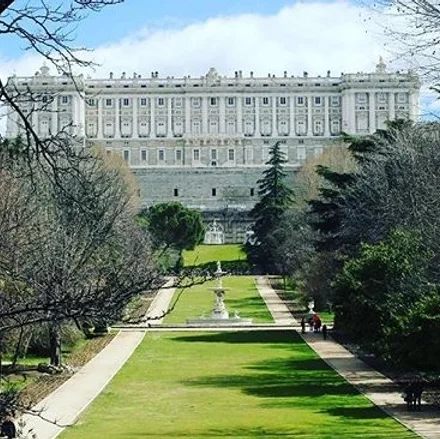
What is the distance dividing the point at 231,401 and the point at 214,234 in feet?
293

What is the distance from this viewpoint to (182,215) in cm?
8688

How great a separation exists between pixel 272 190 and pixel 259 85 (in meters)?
58.6

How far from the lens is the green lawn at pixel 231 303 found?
5000cm

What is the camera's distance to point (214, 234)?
366 ft

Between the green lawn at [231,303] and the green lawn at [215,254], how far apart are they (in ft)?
40.5

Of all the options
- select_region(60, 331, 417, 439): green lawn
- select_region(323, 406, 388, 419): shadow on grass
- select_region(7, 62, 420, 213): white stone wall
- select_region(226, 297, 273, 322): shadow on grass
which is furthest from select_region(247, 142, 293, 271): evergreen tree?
select_region(323, 406, 388, 419): shadow on grass

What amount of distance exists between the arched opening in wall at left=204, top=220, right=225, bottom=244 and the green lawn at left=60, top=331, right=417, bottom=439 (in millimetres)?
75292

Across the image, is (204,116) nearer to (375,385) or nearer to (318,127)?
(318,127)

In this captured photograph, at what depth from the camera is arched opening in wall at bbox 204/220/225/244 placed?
110062 mm

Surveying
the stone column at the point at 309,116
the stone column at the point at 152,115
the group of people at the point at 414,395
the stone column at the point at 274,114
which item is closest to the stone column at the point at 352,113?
the stone column at the point at 309,116

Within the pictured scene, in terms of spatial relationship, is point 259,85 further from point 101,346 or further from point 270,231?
point 101,346

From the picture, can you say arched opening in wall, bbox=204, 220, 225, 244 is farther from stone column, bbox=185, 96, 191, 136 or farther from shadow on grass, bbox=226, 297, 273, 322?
shadow on grass, bbox=226, 297, 273, 322

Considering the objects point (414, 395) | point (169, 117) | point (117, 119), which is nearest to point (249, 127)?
point (169, 117)

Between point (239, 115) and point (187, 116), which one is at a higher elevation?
point (239, 115)
